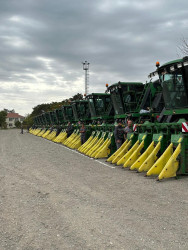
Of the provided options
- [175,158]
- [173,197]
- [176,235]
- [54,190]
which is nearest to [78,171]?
[54,190]

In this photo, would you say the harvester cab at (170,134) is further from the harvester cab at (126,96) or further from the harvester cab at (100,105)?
the harvester cab at (100,105)

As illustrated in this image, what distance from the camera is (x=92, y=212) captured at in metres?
4.71

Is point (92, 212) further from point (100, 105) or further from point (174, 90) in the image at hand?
point (100, 105)

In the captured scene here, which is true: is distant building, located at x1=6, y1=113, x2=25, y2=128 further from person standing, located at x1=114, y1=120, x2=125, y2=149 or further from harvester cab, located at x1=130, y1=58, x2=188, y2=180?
harvester cab, located at x1=130, y1=58, x2=188, y2=180

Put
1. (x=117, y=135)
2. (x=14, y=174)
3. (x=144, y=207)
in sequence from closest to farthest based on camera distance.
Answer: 1. (x=144, y=207)
2. (x=14, y=174)
3. (x=117, y=135)

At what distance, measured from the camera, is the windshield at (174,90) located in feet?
29.3

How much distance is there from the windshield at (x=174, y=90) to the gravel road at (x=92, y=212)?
2.82 m

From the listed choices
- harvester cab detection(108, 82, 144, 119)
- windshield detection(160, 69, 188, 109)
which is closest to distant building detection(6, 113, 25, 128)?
harvester cab detection(108, 82, 144, 119)

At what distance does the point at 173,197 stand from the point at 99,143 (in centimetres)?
812

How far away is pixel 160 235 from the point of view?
368 cm

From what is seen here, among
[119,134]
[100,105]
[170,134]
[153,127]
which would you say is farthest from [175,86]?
[100,105]

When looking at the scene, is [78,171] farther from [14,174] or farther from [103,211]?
[103,211]

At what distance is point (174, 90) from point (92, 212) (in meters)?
5.86

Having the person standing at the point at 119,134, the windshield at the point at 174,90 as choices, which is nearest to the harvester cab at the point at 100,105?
the person standing at the point at 119,134
